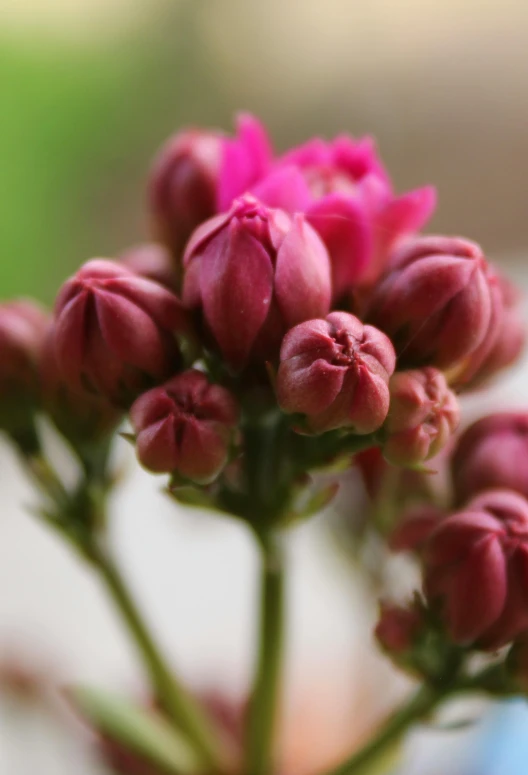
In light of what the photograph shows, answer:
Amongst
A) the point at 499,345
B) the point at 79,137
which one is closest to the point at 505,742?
the point at 499,345

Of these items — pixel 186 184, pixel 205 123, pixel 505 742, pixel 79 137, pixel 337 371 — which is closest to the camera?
pixel 337 371

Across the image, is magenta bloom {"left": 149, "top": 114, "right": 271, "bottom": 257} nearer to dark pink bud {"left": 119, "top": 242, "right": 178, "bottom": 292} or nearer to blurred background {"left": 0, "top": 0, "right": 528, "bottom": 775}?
dark pink bud {"left": 119, "top": 242, "right": 178, "bottom": 292}

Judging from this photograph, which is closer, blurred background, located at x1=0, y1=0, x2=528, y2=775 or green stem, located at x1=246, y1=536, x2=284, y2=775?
green stem, located at x1=246, y1=536, x2=284, y2=775

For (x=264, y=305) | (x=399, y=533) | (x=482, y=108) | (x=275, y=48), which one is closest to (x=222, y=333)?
(x=264, y=305)

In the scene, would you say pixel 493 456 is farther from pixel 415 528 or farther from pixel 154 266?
pixel 154 266

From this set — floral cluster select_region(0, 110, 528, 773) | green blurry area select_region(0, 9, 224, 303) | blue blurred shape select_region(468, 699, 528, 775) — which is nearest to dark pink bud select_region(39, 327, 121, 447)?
floral cluster select_region(0, 110, 528, 773)

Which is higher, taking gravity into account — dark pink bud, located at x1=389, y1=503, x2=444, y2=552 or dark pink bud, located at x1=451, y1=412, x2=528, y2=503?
dark pink bud, located at x1=451, y1=412, x2=528, y2=503
